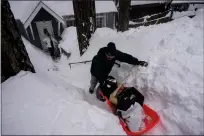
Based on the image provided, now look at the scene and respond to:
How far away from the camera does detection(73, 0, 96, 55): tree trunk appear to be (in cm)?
661

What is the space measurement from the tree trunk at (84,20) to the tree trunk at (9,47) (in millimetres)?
3053

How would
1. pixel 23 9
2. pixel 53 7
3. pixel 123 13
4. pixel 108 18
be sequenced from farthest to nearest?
pixel 108 18
pixel 53 7
pixel 23 9
pixel 123 13

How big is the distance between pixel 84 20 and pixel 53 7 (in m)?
10.9

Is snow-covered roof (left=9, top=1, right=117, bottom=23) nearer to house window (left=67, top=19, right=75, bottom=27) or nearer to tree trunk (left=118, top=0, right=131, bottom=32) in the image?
house window (left=67, top=19, right=75, bottom=27)

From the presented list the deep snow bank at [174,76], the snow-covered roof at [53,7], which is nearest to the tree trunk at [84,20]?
the deep snow bank at [174,76]

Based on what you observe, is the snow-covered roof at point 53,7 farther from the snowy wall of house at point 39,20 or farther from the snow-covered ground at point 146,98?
the snow-covered ground at point 146,98

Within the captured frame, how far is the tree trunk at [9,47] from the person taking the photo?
12.3 ft

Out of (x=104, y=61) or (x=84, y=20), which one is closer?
(x=104, y=61)

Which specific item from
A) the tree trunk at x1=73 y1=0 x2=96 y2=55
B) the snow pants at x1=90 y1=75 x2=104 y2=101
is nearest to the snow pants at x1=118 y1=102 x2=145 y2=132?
the snow pants at x1=90 y1=75 x2=104 y2=101

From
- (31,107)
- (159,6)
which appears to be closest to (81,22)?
(31,107)

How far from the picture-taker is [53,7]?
53.6ft

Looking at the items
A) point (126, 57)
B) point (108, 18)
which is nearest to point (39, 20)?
point (108, 18)

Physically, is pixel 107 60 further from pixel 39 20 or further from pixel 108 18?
pixel 108 18

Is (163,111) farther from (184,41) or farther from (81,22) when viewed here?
(81,22)
